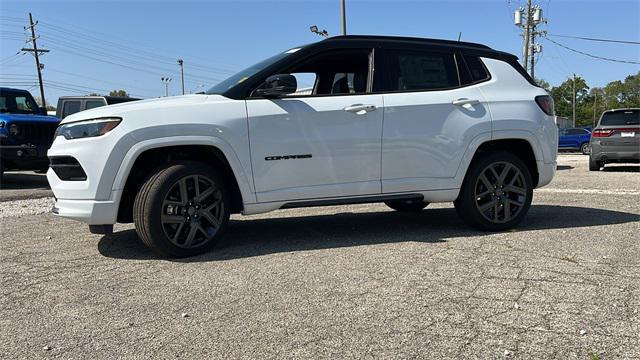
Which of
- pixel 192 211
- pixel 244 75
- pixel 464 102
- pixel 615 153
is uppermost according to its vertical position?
pixel 244 75

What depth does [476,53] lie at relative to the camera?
5.82 metres

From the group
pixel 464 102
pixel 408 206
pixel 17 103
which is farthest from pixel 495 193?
pixel 17 103

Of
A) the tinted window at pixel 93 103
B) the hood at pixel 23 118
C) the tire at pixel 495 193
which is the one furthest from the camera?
the tinted window at pixel 93 103

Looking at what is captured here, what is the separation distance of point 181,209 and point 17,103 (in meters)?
9.95

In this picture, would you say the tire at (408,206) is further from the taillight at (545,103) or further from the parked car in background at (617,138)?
the parked car in background at (617,138)

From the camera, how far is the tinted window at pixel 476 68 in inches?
225

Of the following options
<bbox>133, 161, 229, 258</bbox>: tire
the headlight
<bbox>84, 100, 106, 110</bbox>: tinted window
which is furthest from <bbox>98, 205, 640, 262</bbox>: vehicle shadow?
<bbox>84, 100, 106, 110</bbox>: tinted window

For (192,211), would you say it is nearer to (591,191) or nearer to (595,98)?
(591,191)

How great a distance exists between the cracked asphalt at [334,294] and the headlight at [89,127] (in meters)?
1.09

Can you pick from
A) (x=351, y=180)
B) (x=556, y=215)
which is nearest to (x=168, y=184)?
(x=351, y=180)

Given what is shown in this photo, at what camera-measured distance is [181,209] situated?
183 inches

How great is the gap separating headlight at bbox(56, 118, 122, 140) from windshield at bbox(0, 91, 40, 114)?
8.79m

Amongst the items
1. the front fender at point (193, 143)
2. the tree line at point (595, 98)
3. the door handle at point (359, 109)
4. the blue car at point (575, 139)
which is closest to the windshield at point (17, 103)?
the front fender at point (193, 143)

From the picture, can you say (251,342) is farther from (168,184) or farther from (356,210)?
(356,210)
